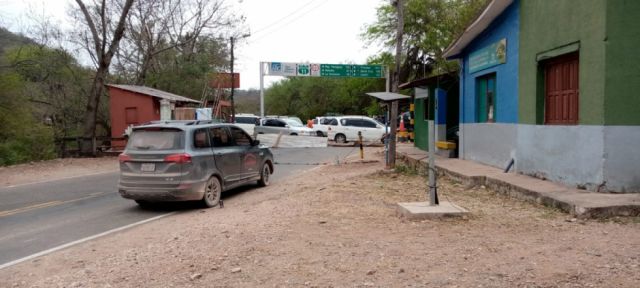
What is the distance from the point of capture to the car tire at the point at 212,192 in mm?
9594

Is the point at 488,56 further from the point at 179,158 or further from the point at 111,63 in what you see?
the point at 111,63

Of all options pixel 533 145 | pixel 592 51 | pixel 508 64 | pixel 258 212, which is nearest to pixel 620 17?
pixel 592 51

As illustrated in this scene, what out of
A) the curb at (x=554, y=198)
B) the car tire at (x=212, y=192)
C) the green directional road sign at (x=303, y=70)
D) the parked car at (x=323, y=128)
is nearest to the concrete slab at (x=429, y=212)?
the curb at (x=554, y=198)

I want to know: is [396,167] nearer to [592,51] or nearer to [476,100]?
[476,100]

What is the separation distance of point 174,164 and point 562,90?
7.23 metres

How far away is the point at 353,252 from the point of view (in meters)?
5.52

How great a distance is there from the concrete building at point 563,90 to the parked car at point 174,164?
6312 mm

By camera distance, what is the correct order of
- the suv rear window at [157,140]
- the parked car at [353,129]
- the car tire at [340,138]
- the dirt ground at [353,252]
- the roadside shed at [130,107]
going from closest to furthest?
the dirt ground at [353,252]
the suv rear window at [157,140]
the roadside shed at [130,107]
the parked car at [353,129]
the car tire at [340,138]

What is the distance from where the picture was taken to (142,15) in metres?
33.5

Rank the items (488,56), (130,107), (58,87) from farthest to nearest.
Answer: (58,87) < (130,107) < (488,56)

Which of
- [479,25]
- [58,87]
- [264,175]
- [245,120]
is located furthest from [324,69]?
[264,175]

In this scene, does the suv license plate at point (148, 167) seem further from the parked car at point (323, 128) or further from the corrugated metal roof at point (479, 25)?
the parked car at point (323, 128)

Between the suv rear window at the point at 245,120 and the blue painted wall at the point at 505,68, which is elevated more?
the blue painted wall at the point at 505,68

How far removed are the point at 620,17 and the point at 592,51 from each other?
24.4 inches
